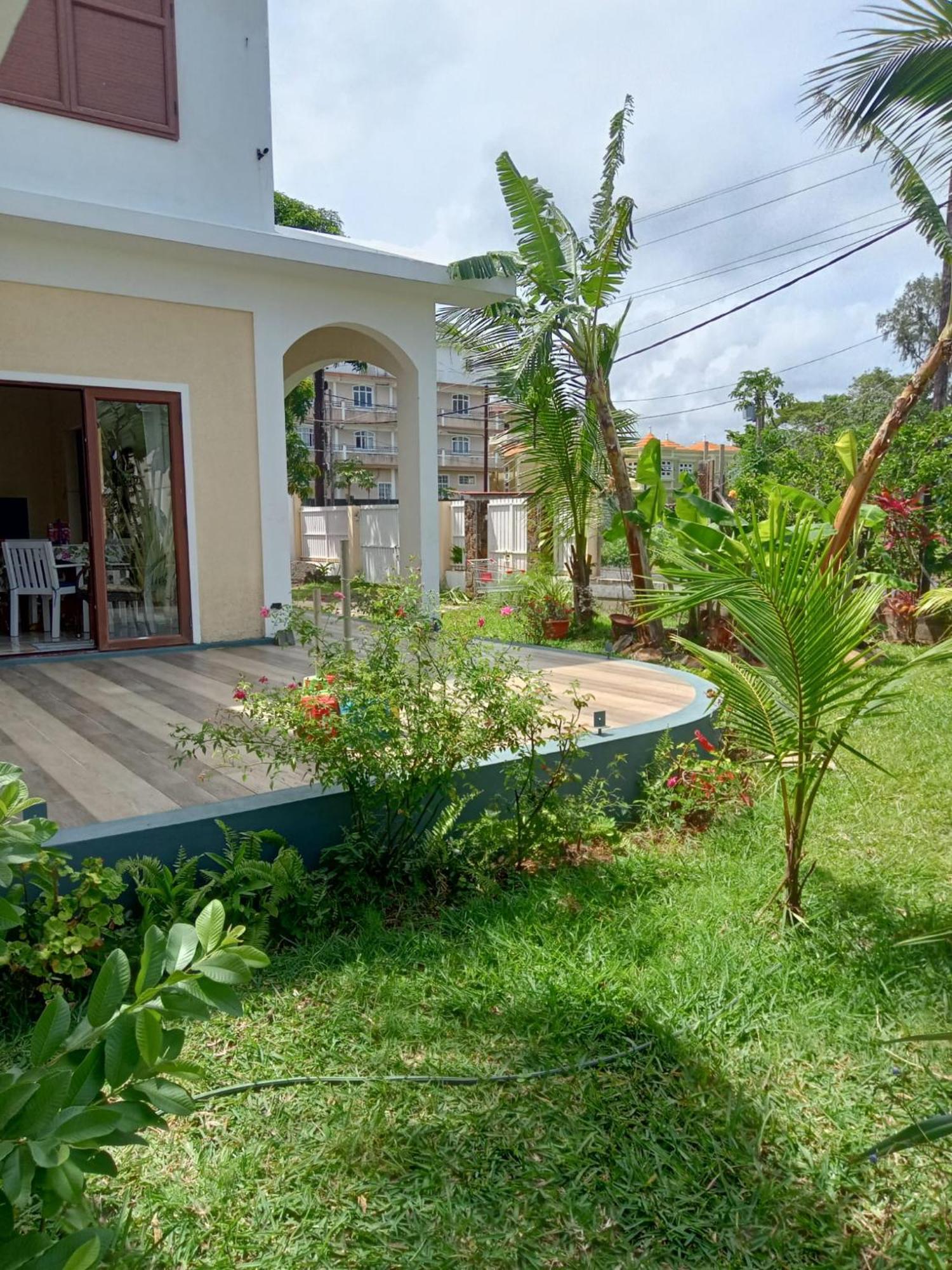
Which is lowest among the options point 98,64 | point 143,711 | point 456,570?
point 143,711

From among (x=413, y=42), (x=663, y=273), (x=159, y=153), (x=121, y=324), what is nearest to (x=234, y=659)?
(x=121, y=324)

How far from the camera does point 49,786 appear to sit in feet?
12.3

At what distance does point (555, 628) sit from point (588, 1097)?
8.31 metres

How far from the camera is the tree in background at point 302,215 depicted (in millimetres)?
20516

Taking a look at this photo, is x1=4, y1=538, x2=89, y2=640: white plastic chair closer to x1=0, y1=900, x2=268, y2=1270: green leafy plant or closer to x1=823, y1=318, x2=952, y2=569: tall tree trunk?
x1=823, y1=318, x2=952, y2=569: tall tree trunk

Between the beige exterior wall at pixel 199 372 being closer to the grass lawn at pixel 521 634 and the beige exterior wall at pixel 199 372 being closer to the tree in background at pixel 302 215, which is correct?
the grass lawn at pixel 521 634

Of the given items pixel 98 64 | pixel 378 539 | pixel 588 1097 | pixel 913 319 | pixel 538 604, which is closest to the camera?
pixel 588 1097

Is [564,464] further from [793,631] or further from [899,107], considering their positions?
[793,631]

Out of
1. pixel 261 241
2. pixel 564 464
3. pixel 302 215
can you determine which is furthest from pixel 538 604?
pixel 302 215

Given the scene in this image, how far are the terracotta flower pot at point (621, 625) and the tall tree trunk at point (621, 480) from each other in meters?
0.32

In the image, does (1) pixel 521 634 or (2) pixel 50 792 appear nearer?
(2) pixel 50 792

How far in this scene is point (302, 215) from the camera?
20.8 meters

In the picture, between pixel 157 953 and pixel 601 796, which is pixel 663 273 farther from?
pixel 157 953

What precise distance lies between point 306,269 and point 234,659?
3.63 m
